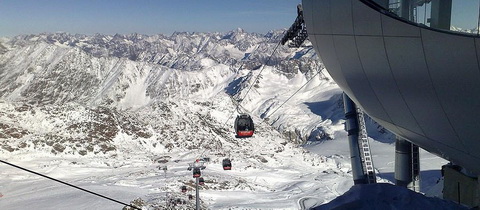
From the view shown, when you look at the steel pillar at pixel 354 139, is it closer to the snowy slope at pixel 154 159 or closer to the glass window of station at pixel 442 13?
the glass window of station at pixel 442 13

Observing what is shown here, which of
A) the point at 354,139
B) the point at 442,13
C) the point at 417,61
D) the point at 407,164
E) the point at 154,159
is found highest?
the point at 442,13

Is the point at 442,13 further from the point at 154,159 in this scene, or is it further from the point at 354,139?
the point at 154,159

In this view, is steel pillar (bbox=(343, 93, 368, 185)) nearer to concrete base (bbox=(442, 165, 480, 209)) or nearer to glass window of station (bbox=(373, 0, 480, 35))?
concrete base (bbox=(442, 165, 480, 209))

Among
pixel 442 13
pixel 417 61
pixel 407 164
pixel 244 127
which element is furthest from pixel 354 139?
pixel 244 127

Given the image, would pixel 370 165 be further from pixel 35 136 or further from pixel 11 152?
pixel 35 136

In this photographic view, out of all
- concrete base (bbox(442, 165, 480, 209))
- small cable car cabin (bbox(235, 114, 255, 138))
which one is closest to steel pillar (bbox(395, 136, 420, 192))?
concrete base (bbox(442, 165, 480, 209))

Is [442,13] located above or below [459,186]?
above

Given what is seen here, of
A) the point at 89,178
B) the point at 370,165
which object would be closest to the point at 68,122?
the point at 89,178
